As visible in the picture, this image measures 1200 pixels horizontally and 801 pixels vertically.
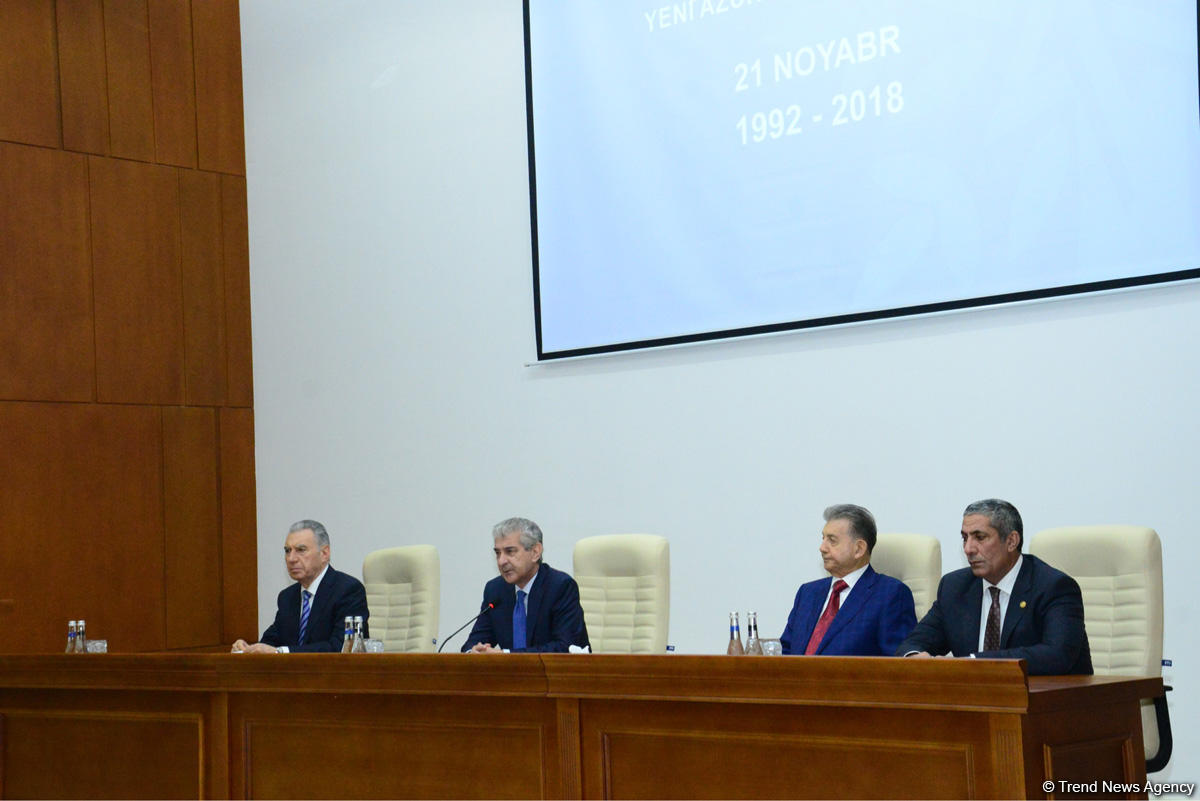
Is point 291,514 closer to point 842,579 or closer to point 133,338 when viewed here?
point 133,338

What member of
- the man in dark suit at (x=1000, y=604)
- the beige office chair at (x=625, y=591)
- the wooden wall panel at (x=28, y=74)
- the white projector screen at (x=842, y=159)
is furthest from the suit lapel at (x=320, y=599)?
the wooden wall panel at (x=28, y=74)

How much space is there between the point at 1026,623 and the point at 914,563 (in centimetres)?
66

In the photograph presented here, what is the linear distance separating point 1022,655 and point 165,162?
5.05 m

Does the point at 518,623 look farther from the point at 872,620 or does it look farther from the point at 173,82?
the point at 173,82

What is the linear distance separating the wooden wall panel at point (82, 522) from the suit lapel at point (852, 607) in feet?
12.4

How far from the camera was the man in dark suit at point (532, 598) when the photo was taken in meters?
4.52

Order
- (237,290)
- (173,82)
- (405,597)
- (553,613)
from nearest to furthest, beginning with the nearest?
(553,613), (405,597), (173,82), (237,290)

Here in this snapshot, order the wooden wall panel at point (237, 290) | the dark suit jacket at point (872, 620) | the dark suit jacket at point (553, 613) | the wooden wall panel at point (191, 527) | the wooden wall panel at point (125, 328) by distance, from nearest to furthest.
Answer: the dark suit jacket at point (872, 620) < the dark suit jacket at point (553, 613) < the wooden wall panel at point (125, 328) < the wooden wall panel at point (191, 527) < the wooden wall panel at point (237, 290)

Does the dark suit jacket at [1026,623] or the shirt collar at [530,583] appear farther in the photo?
the shirt collar at [530,583]

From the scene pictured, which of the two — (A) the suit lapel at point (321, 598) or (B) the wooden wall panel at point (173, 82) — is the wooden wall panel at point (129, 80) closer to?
(B) the wooden wall panel at point (173, 82)

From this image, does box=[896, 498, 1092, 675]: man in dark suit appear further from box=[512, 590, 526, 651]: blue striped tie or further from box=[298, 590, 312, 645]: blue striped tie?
box=[298, 590, 312, 645]: blue striped tie

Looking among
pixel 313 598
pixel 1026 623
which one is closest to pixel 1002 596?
pixel 1026 623

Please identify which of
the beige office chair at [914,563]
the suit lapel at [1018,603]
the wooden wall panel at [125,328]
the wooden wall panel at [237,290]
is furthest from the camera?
the wooden wall panel at [237,290]

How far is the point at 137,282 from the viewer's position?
6.64 meters
